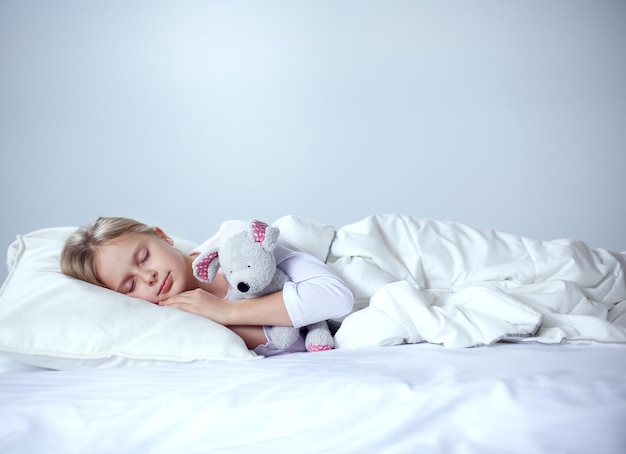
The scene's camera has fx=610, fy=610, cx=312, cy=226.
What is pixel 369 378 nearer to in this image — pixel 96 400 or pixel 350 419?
pixel 350 419

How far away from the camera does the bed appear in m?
0.88

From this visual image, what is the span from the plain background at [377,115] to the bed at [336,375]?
154 centimetres

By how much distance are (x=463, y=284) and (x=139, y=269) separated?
2.94ft

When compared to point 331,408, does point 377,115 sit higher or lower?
higher

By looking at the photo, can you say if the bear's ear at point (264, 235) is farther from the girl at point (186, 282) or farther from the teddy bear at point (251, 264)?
the girl at point (186, 282)

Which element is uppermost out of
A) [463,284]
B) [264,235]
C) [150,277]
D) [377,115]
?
[377,115]

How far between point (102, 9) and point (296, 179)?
1.26 m

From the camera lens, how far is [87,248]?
1.42 m

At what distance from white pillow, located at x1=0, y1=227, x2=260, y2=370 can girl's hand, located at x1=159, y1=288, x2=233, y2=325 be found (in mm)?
48

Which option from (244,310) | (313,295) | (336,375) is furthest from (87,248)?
(336,375)

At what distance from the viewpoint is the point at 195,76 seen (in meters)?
3.12

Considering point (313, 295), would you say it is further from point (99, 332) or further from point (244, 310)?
point (99, 332)

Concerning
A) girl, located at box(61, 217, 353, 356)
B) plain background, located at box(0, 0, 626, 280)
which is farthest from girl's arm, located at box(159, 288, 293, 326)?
plain background, located at box(0, 0, 626, 280)

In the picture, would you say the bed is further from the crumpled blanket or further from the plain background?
the plain background
